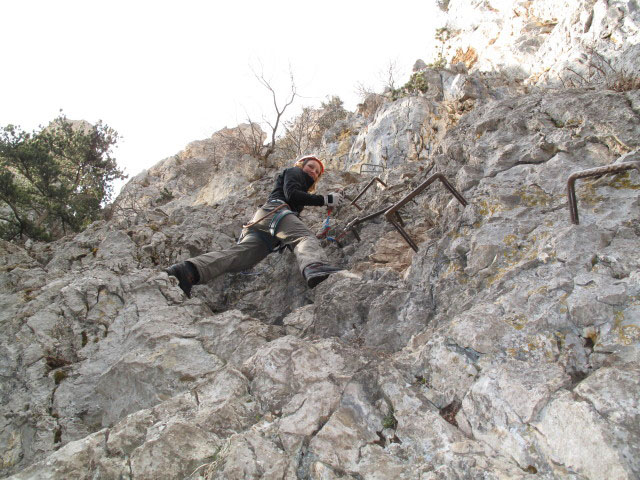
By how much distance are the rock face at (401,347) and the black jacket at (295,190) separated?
1123 mm

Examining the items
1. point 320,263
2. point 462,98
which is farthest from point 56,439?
point 462,98

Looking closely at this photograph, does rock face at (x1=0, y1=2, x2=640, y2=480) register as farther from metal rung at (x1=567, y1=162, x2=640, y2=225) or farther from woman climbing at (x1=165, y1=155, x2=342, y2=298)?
woman climbing at (x1=165, y1=155, x2=342, y2=298)

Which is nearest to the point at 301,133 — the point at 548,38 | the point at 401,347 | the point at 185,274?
the point at 548,38

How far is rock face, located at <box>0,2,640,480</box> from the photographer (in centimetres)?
234

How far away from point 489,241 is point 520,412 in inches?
72.2

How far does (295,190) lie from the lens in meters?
6.79

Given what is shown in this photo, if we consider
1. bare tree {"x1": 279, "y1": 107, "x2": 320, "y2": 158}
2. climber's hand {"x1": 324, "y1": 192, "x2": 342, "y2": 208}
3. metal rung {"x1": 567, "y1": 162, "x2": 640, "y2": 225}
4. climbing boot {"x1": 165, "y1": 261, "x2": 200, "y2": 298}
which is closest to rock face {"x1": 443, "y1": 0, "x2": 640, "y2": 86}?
metal rung {"x1": 567, "y1": 162, "x2": 640, "y2": 225}

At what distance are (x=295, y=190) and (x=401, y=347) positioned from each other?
383 cm

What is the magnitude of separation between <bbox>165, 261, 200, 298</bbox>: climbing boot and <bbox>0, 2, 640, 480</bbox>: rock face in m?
0.29

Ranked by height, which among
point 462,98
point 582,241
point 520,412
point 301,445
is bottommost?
point 520,412

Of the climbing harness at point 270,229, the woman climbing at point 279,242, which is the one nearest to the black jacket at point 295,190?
the woman climbing at point 279,242

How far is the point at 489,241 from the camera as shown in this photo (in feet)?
12.3

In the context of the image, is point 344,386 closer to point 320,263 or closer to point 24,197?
point 320,263

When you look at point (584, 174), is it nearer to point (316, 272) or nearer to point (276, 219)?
point (316, 272)
